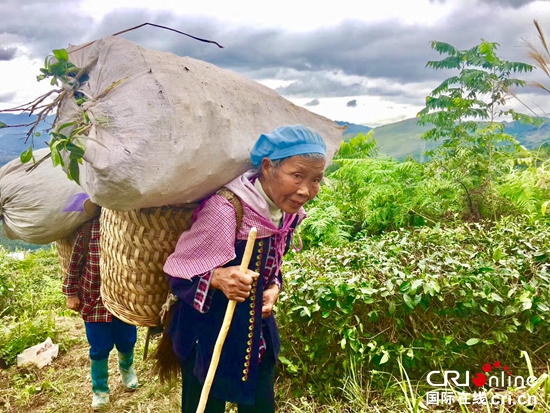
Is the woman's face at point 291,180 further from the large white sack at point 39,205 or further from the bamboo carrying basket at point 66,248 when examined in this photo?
the bamboo carrying basket at point 66,248

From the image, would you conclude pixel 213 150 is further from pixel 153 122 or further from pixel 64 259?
pixel 64 259

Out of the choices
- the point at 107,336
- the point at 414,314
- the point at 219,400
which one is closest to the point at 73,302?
the point at 107,336

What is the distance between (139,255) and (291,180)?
0.64m

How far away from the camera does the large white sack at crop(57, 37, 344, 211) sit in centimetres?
149

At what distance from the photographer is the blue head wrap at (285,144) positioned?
1709mm

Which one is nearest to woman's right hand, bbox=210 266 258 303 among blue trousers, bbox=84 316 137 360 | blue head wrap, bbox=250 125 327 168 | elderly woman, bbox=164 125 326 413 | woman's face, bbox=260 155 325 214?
elderly woman, bbox=164 125 326 413

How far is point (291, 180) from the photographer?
1.73 meters

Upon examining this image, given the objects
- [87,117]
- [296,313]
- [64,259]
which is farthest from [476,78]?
[87,117]

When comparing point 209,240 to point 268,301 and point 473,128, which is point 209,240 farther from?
point 473,128

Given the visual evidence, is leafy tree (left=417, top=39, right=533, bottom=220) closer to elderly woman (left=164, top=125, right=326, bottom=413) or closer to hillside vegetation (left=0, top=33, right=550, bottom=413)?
hillside vegetation (left=0, top=33, right=550, bottom=413)

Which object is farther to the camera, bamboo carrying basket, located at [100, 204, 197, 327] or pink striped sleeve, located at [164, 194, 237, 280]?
bamboo carrying basket, located at [100, 204, 197, 327]

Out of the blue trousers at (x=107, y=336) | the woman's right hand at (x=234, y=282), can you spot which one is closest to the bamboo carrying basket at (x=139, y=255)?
the woman's right hand at (x=234, y=282)

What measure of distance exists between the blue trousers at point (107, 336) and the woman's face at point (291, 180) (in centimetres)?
177

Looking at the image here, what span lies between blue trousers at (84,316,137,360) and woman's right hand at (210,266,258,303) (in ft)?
5.21
